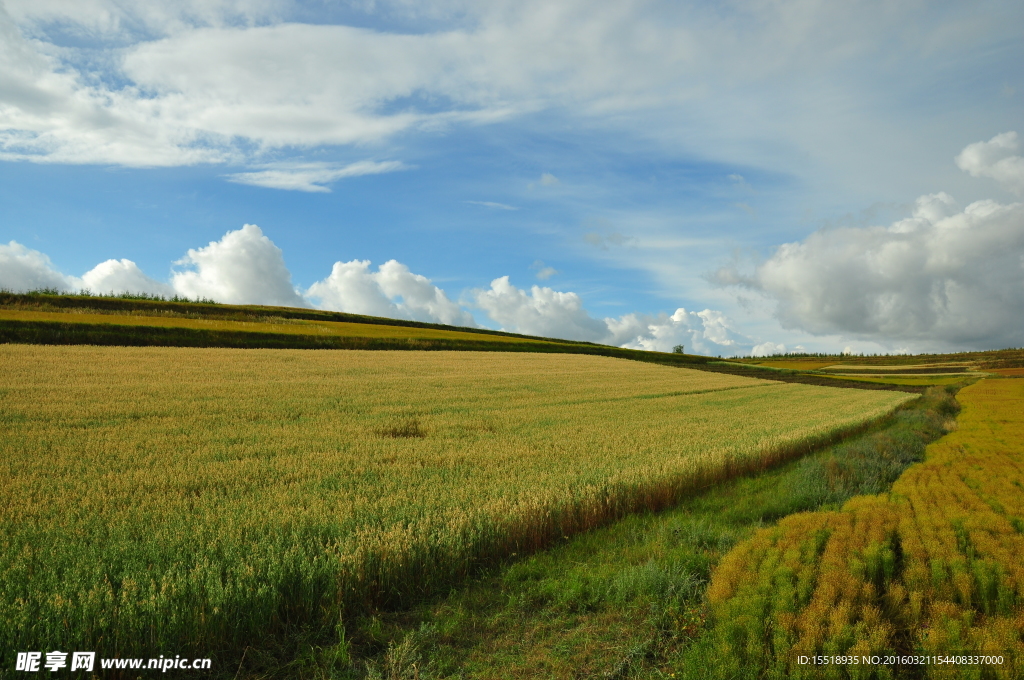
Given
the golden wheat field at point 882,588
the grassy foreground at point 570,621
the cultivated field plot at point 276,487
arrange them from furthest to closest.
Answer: the cultivated field plot at point 276,487 < the grassy foreground at point 570,621 < the golden wheat field at point 882,588

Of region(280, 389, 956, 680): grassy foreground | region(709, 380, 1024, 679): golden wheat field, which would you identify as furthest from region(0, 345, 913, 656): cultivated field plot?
region(709, 380, 1024, 679): golden wheat field

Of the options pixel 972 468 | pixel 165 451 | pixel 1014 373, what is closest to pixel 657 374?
pixel 972 468

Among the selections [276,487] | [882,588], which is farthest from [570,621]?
[276,487]

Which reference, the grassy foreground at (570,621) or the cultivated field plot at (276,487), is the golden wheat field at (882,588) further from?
the cultivated field plot at (276,487)

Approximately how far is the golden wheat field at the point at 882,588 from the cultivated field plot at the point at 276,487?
2993mm

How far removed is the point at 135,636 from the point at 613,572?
5172mm

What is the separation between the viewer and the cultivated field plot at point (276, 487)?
5.04 m

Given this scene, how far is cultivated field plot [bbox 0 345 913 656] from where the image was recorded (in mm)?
5039

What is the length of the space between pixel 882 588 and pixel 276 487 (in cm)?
858

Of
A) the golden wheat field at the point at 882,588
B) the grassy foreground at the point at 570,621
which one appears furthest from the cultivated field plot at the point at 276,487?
the golden wheat field at the point at 882,588

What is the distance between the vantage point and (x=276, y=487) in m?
8.41

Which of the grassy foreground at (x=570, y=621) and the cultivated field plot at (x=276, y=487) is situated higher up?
the cultivated field plot at (x=276, y=487)

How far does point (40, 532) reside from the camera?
638cm

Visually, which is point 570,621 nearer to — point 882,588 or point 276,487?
point 882,588
